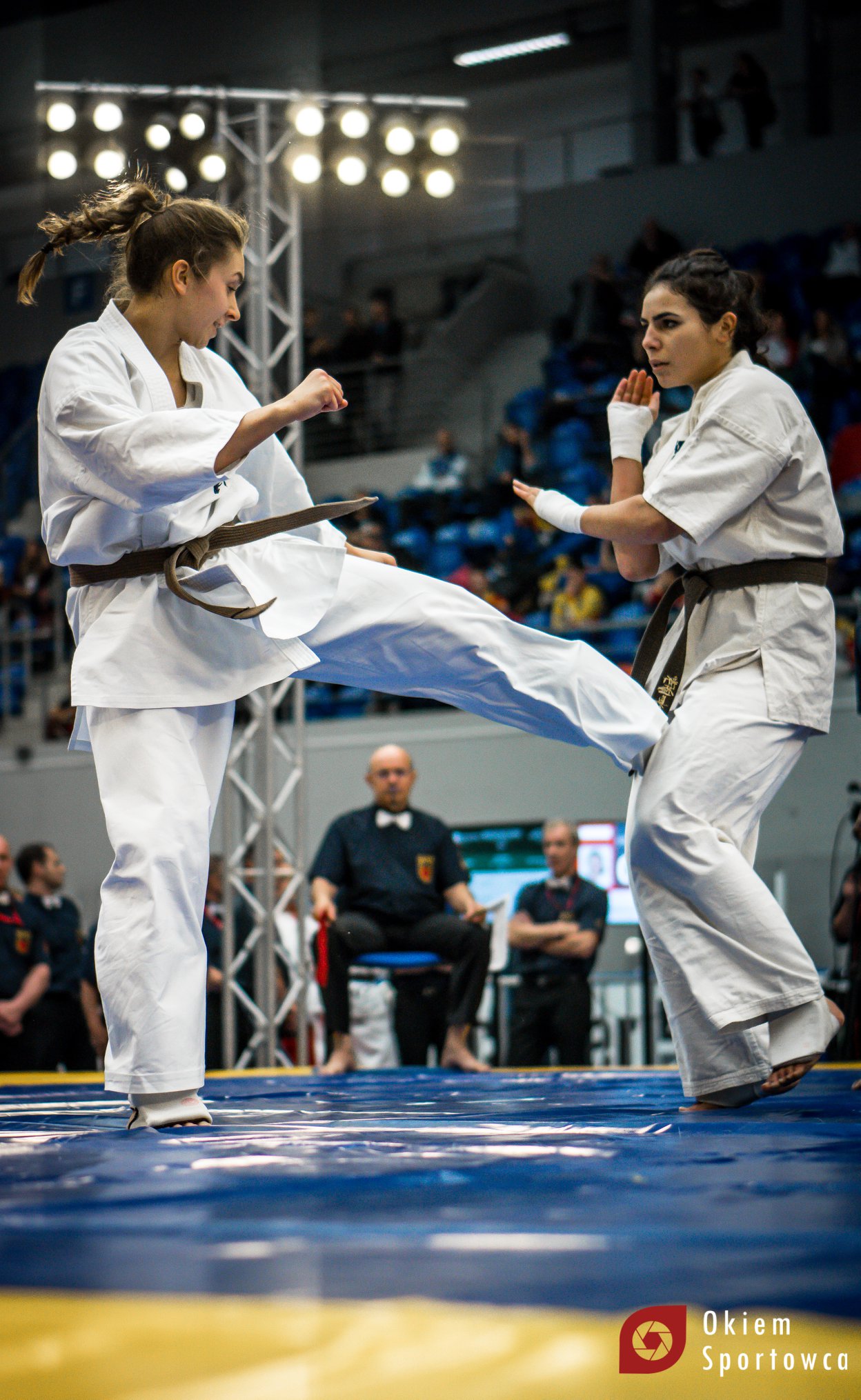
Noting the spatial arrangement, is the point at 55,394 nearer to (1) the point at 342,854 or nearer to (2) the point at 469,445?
(1) the point at 342,854

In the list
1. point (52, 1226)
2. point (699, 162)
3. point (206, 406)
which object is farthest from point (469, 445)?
point (52, 1226)

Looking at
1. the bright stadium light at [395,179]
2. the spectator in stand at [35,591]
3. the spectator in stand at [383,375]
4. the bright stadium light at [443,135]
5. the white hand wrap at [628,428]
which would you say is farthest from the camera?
the spectator in stand at [383,375]

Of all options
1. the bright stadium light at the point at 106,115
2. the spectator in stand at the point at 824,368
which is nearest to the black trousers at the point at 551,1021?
the spectator in stand at the point at 824,368

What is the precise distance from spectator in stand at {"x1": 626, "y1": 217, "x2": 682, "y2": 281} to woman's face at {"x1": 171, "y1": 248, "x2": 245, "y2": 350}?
30.2 feet

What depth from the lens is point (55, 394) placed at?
208 cm

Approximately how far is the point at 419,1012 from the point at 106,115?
5.10 meters

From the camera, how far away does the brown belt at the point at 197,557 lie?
2.13 metres

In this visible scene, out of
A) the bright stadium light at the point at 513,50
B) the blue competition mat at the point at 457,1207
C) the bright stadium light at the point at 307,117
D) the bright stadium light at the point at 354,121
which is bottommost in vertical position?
the blue competition mat at the point at 457,1207

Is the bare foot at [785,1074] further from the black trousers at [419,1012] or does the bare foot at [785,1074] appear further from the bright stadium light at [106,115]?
the bright stadium light at [106,115]

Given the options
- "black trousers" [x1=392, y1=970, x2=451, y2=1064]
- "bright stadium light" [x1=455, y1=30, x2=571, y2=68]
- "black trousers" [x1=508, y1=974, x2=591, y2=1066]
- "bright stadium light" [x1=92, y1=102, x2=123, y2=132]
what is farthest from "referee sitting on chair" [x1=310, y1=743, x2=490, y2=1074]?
"bright stadium light" [x1=455, y1=30, x2=571, y2=68]

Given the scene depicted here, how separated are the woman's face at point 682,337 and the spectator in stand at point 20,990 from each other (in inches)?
163

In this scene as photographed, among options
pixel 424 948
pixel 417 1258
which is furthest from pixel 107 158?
pixel 417 1258

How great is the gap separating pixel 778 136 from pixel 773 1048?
1119 centimetres

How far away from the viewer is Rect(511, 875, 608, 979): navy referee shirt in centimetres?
614
